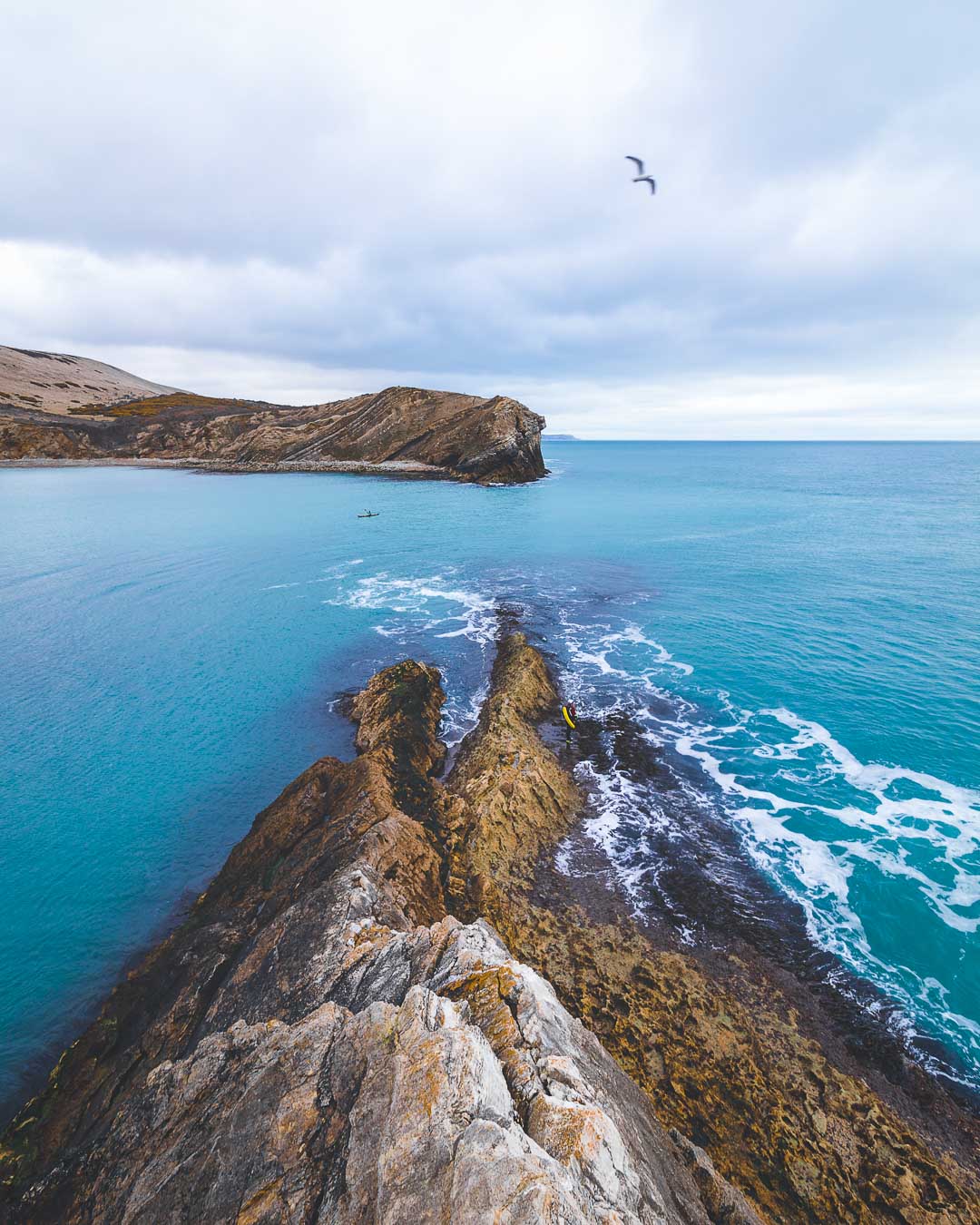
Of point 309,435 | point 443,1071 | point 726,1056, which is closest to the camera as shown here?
point 443,1071

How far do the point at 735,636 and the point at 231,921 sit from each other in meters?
34.4

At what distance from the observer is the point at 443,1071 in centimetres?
720

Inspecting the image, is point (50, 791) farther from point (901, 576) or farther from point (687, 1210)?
point (901, 576)

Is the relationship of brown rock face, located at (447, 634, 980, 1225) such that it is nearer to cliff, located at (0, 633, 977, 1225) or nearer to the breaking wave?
cliff, located at (0, 633, 977, 1225)

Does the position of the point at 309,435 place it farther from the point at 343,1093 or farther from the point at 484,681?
the point at 343,1093

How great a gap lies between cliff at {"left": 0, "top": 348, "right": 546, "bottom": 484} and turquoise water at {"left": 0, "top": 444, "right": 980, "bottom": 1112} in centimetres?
6414

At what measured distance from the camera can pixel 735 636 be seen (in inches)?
1451

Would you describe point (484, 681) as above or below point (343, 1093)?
below

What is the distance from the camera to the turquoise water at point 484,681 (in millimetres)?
16641

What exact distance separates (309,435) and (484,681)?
471ft

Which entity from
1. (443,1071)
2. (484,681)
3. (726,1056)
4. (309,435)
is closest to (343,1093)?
(443,1071)

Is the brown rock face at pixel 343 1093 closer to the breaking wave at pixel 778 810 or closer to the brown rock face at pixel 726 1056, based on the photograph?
the brown rock face at pixel 726 1056

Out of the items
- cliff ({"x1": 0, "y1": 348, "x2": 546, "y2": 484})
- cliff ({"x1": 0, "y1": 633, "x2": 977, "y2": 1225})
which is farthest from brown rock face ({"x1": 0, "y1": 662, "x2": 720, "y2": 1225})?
cliff ({"x1": 0, "y1": 348, "x2": 546, "y2": 484})

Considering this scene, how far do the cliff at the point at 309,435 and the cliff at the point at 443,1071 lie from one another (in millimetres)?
113362
